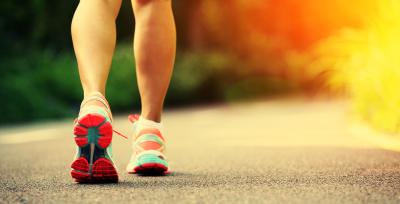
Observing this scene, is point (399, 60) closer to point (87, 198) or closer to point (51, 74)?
point (87, 198)

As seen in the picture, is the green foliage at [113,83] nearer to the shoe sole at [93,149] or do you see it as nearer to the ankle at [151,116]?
the ankle at [151,116]

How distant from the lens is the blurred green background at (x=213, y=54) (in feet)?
17.9

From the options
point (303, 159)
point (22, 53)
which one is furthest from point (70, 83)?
point (303, 159)

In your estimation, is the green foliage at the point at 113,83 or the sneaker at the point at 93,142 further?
the green foliage at the point at 113,83

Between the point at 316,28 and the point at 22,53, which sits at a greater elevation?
the point at 316,28

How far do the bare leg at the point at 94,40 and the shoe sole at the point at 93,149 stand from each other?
0.64ft

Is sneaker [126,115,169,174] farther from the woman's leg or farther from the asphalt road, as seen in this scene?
the woman's leg

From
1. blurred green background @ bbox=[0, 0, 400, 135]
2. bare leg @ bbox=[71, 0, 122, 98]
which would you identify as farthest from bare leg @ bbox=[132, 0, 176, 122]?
blurred green background @ bbox=[0, 0, 400, 135]

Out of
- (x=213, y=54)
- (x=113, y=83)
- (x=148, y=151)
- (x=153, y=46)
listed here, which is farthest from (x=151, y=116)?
(x=213, y=54)

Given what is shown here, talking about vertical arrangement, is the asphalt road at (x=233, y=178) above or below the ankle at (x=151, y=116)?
below

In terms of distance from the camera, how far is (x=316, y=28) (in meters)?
22.5

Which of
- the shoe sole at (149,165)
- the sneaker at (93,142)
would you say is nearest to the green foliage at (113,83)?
the shoe sole at (149,165)

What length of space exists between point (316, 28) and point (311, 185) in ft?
71.3

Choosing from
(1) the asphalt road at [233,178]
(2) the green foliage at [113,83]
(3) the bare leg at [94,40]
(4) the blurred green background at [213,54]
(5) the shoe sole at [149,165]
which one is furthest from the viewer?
(2) the green foliage at [113,83]
